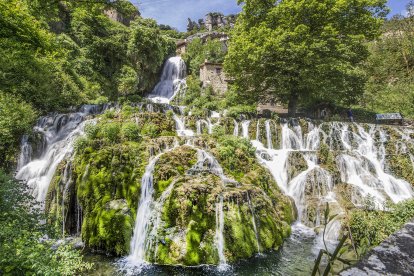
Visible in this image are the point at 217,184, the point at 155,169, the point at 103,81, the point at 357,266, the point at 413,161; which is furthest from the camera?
the point at 103,81

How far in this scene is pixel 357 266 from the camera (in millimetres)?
1633

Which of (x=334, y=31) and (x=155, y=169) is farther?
(x=334, y=31)

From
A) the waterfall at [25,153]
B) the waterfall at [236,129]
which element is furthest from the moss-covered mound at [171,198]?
the waterfall at [236,129]

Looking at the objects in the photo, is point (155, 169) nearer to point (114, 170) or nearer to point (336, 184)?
point (114, 170)

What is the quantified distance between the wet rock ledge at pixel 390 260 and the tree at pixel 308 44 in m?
17.6

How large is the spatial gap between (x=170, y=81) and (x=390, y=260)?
123ft

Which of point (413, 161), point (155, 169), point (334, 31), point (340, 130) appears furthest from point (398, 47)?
point (155, 169)

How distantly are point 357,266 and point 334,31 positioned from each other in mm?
20854

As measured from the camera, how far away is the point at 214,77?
33.8 metres

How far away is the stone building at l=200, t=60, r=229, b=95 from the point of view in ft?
110

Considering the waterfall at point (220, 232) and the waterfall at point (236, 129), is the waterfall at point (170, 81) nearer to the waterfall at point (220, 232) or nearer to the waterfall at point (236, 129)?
the waterfall at point (236, 129)

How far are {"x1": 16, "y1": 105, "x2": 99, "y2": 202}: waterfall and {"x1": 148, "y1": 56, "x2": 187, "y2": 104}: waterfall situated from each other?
52.8ft

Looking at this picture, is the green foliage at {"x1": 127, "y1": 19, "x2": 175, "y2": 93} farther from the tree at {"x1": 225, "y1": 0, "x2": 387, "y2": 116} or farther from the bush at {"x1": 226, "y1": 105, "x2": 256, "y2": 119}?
the bush at {"x1": 226, "y1": 105, "x2": 256, "y2": 119}

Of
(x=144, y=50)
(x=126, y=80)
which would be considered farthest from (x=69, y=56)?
(x=144, y=50)
